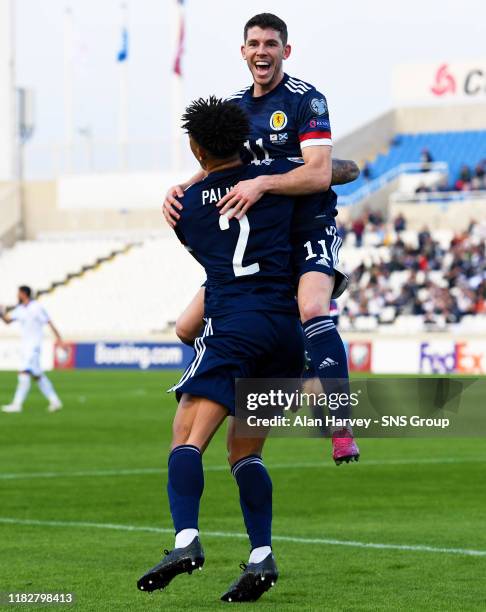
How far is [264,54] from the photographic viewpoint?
23.4 ft

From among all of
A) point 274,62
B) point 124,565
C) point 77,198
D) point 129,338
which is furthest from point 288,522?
point 77,198

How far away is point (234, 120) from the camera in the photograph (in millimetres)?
6605

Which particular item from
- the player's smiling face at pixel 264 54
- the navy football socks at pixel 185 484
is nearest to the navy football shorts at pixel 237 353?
the navy football socks at pixel 185 484

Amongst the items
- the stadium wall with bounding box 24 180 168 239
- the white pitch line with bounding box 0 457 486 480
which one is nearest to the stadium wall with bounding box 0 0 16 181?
the stadium wall with bounding box 24 180 168 239

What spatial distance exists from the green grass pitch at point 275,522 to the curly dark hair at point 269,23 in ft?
8.92

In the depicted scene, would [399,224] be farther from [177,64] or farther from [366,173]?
[177,64]

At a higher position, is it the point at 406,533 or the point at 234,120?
the point at 234,120

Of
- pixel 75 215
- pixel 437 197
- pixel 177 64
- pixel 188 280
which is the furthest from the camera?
pixel 75 215

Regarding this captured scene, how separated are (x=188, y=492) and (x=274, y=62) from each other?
213cm

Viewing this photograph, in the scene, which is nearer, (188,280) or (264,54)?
(264,54)

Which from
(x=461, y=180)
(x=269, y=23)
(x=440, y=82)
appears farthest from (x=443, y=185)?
(x=269, y=23)

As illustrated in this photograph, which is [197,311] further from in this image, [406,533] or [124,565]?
[406,533]

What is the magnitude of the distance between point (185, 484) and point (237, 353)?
24.7 inches

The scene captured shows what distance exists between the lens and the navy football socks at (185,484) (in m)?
6.49
